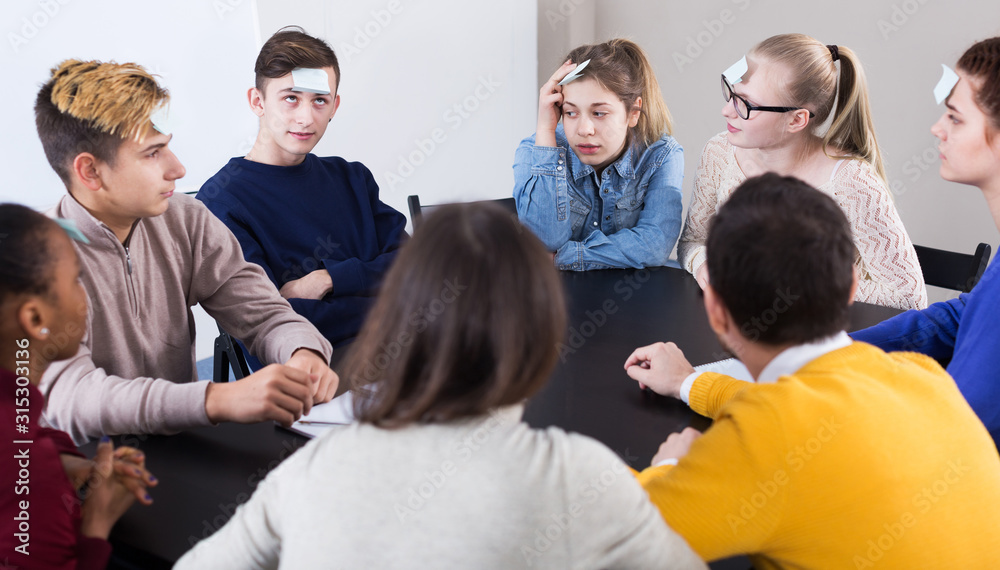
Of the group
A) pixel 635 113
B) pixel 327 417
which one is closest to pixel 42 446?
pixel 327 417

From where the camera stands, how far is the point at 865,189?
72.9 inches

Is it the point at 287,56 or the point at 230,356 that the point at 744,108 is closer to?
the point at 287,56

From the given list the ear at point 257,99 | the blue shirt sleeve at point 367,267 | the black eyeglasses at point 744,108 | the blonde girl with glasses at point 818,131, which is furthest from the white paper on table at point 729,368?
the ear at point 257,99

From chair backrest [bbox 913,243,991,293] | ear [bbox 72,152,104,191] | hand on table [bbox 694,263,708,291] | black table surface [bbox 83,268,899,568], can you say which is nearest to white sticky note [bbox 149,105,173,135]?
ear [bbox 72,152,104,191]

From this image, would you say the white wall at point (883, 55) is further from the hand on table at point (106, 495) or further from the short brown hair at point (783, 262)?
the hand on table at point (106, 495)

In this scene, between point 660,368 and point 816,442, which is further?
point 660,368

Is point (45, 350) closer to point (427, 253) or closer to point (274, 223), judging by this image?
point (427, 253)

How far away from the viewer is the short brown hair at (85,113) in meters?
1.21

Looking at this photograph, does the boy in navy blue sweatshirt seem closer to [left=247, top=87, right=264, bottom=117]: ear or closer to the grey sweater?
[left=247, top=87, right=264, bottom=117]: ear

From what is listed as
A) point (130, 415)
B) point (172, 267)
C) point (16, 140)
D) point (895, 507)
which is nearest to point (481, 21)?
point (16, 140)

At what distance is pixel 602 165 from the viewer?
2148 mm

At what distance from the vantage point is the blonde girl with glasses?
72.1 inches

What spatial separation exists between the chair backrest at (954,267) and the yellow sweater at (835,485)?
1.33 metres

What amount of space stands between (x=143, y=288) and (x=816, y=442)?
1.17 meters
